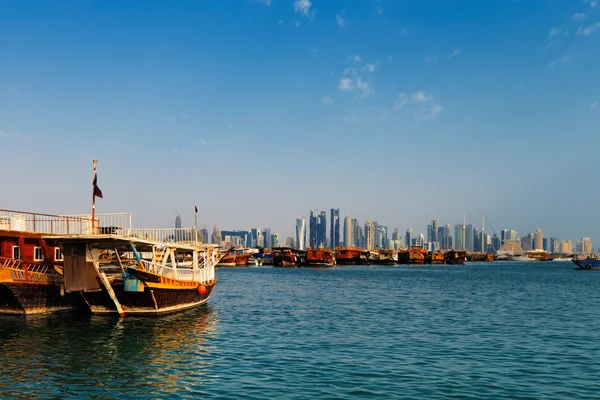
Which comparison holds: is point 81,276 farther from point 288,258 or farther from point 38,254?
point 288,258

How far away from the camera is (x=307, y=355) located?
23359mm

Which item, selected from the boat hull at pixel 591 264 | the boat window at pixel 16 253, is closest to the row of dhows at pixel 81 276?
the boat window at pixel 16 253

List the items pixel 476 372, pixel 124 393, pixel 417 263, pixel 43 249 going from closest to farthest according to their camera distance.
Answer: pixel 124 393, pixel 476 372, pixel 43 249, pixel 417 263

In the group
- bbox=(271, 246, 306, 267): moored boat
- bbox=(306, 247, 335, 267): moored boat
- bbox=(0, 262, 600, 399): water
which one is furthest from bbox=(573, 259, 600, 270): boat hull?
bbox=(0, 262, 600, 399): water

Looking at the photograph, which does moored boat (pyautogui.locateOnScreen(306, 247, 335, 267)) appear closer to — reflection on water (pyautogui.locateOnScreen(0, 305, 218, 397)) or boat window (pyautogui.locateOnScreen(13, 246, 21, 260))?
reflection on water (pyautogui.locateOnScreen(0, 305, 218, 397))

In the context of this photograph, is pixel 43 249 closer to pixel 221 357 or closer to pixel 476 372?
pixel 221 357

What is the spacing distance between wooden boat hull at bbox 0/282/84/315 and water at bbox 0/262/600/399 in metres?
1.32

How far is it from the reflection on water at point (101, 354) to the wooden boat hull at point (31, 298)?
1181 mm

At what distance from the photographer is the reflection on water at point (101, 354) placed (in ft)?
59.8

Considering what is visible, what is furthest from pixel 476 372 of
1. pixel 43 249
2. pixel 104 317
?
pixel 43 249

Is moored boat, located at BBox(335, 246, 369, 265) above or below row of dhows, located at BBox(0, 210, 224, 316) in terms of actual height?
below

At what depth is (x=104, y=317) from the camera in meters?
33.9

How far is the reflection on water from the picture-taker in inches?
717

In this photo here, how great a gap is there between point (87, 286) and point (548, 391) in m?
27.4
